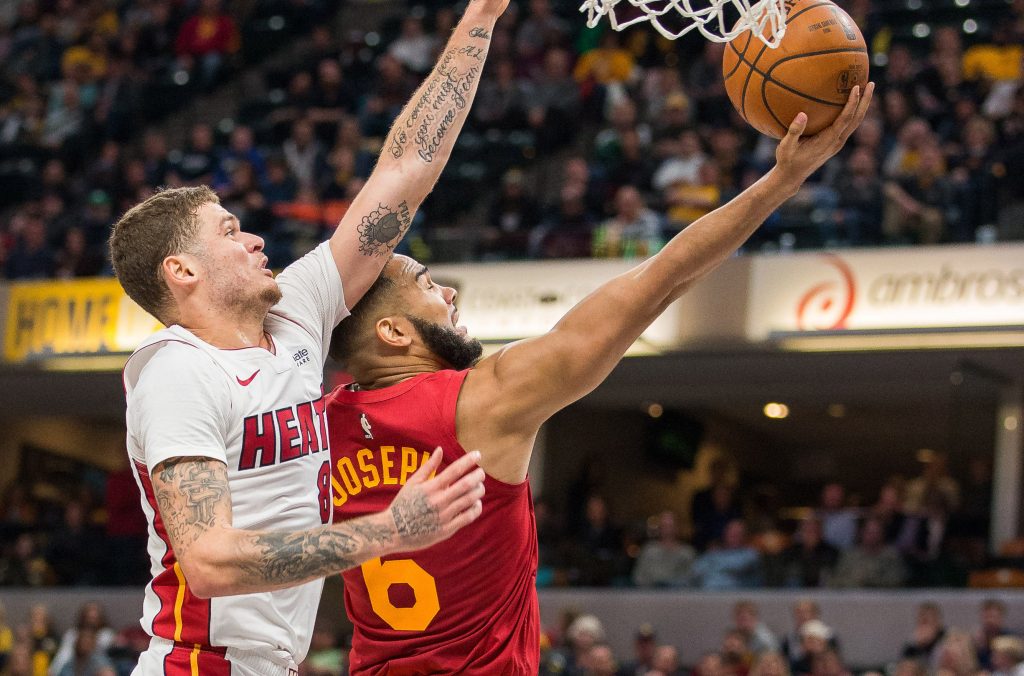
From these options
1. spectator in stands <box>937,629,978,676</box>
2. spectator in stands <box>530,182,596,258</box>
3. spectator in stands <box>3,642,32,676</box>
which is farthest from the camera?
spectator in stands <box>530,182,596,258</box>

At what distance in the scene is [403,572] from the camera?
3.73 meters

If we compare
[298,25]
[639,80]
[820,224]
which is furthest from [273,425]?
[298,25]

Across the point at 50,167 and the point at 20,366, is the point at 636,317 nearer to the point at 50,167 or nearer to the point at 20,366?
the point at 20,366

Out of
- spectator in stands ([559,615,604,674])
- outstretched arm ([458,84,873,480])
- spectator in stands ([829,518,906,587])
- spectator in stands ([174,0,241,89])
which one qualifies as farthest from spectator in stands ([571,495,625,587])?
outstretched arm ([458,84,873,480])

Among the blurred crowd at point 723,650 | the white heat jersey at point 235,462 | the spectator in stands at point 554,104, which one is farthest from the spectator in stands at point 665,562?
the white heat jersey at point 235,462

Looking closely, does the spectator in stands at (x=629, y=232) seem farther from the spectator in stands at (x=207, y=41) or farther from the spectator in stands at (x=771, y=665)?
the spectator in stands at (x=207, y=41)

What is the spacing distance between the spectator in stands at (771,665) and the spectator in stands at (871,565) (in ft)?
7.42

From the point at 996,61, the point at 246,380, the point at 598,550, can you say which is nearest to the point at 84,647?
the point at 598,550

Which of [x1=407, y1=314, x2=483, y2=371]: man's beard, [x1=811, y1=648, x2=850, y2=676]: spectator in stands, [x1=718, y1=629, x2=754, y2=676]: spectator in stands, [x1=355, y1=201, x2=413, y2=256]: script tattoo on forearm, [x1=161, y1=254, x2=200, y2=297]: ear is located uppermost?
[x1=355, y1=201, x2=413, y2=256]: script tattoo on forearm

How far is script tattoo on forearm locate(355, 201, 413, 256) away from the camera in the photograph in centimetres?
404

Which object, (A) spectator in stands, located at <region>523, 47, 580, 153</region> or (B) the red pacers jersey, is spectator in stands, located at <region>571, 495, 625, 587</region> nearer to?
(A) spectator in stands, located at <region>523, 47, 580, 153</region>

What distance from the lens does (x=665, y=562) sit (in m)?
13.8

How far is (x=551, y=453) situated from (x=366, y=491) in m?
13.8

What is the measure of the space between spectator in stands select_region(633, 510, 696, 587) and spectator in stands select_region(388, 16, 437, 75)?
6738 millimetres
